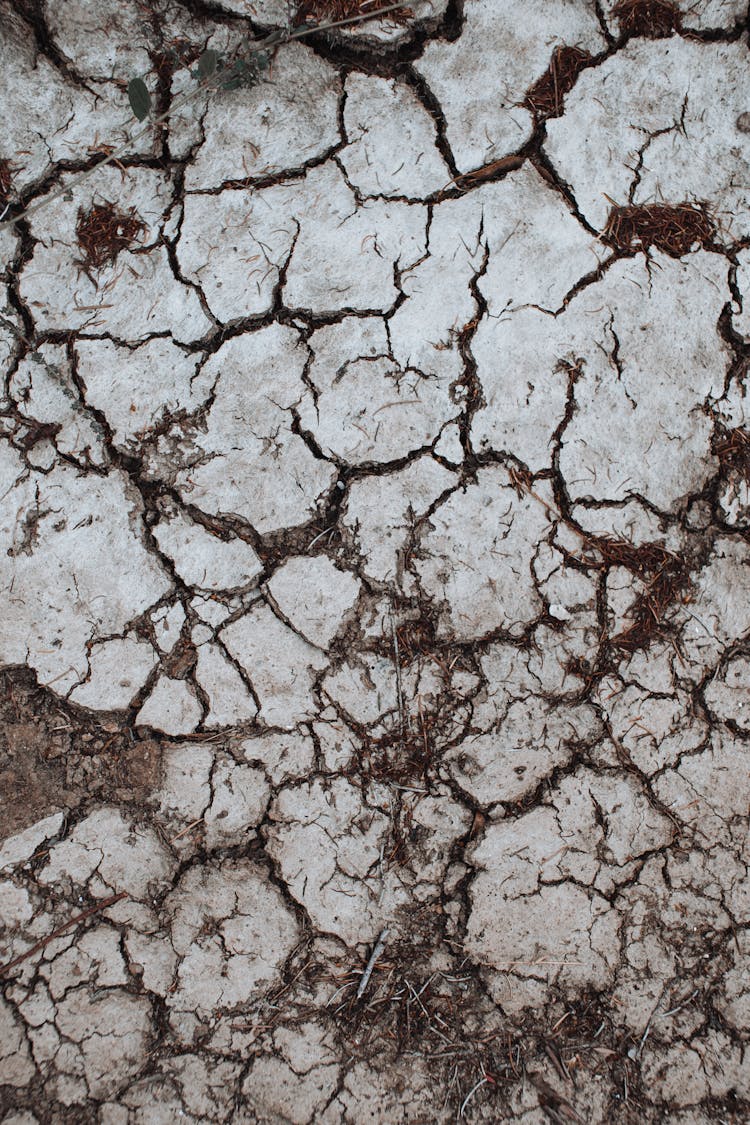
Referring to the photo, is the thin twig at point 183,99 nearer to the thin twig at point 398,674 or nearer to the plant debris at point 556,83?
the plant debris at point 556,83

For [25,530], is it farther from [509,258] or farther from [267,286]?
[509,258]

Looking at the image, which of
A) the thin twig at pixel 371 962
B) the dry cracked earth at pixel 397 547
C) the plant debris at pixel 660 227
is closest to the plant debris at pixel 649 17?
the dry cracked earth at pixel 397 547

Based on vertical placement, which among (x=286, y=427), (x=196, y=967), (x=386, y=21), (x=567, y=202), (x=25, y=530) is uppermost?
(x=386, y=21)

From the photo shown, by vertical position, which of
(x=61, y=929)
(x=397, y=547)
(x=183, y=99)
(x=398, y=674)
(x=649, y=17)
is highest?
(x=649, y=17)

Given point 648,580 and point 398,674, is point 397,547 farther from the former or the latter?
point 648,580

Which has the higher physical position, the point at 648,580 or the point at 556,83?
the point at 556,83

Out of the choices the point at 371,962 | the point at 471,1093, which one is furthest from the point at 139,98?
the point at 471,1093

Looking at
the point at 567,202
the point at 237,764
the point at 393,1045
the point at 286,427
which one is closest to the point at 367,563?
the point at 286,427
